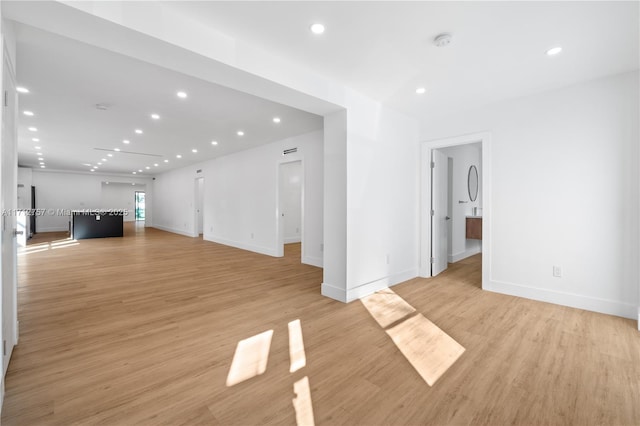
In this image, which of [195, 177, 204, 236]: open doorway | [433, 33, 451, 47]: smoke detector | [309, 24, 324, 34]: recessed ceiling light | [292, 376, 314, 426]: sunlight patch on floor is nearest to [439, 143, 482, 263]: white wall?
[433, 33, 451, 47]: smoke detector

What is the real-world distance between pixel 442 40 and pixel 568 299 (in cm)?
334

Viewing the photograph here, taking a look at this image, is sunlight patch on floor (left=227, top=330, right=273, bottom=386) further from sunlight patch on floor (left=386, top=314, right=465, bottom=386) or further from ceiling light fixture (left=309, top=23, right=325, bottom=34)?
ceiling light fixture (left=309, top=23, right=325, bottom=34)

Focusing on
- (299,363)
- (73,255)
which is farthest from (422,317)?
(73,255)

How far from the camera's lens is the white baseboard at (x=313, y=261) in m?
5.63

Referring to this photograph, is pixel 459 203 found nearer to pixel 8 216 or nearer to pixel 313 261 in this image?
pixel 313 261

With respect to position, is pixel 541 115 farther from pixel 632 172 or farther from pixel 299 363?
pixel 299 363

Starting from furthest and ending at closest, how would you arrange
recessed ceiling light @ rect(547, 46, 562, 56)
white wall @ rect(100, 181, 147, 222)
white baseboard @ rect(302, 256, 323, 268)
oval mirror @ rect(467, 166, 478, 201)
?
1. white wall @ rect(100, 181, 147, 222)
2. oval mirror @ rect(467, 166, 478, 201)
3. white baseboard @ rect(302, 256, 323, 268)
4. recessed ceiling light @ rect(547, 46, 562, 56)

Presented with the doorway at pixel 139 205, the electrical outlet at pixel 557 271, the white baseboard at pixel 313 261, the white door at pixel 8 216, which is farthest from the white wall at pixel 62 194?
the electrical outlet at pixel 557 271

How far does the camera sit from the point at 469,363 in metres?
2.17

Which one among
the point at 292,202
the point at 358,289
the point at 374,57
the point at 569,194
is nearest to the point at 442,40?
the point at 374,57

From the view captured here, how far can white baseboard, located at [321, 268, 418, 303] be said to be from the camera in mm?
3552

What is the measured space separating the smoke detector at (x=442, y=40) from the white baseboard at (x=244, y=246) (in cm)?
526

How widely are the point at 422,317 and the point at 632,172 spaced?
2742 mm

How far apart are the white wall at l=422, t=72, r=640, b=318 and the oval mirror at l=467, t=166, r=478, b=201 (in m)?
2.61
